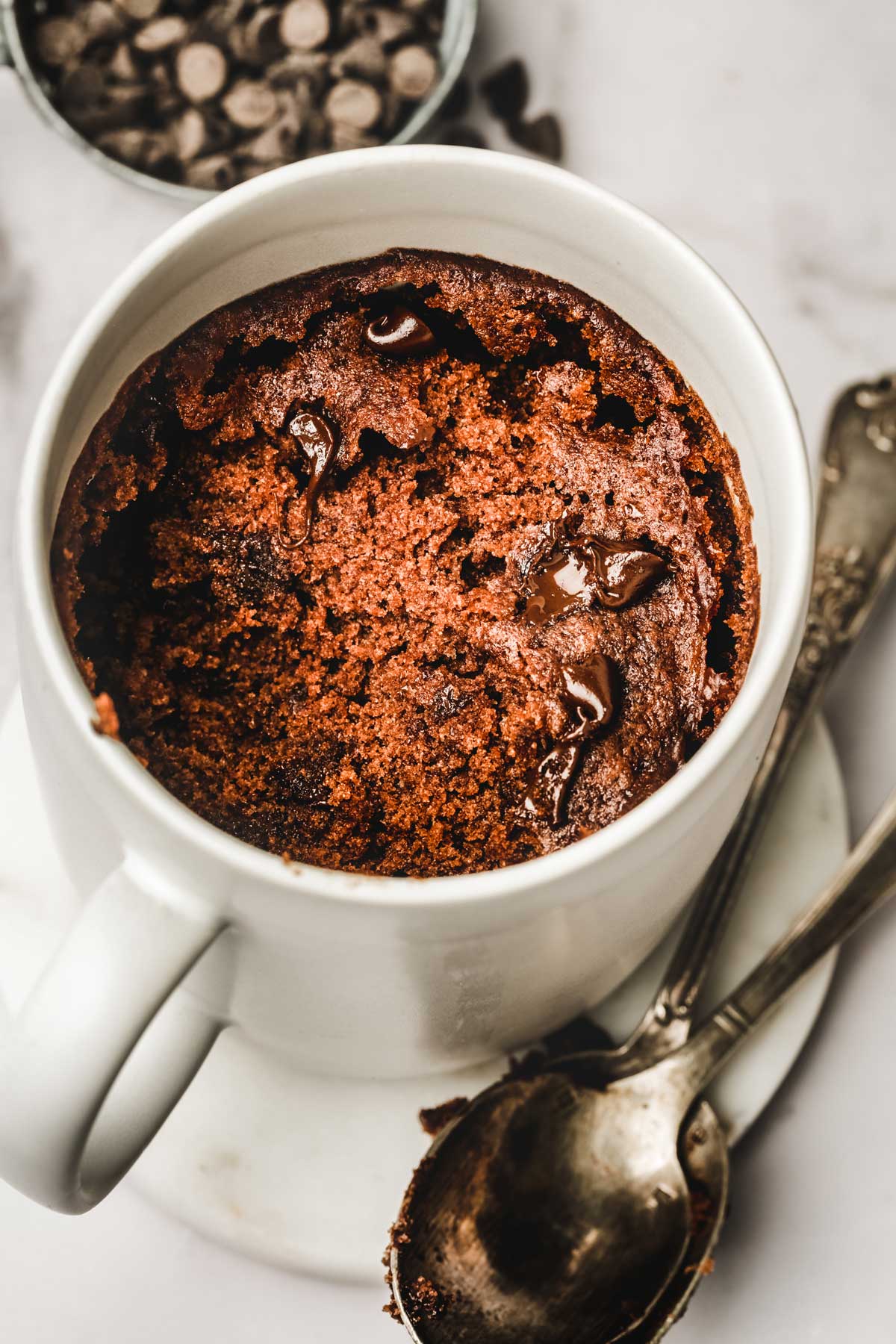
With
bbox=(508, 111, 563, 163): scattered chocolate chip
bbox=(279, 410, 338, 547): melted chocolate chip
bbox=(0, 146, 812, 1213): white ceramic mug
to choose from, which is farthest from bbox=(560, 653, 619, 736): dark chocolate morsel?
bbox=(508, 111, 563, 163): scattered chocolate chip

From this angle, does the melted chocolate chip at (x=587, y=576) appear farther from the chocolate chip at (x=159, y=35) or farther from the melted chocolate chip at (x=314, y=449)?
the chocolate chip at (x=159, y=35)

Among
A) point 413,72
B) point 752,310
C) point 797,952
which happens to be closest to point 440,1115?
point 797,952

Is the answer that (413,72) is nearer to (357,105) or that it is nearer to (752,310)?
(357,105)

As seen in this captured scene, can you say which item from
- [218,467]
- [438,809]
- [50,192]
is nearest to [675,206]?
[50,192]

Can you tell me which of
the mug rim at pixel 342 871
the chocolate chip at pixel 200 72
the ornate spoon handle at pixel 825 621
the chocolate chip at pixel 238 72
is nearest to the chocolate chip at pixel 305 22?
the chocolate chip at pixel 238 72

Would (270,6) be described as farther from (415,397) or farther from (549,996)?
(549,996)
